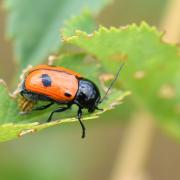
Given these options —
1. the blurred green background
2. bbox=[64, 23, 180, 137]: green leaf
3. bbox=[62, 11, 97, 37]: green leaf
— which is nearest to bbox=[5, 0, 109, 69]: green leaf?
bbox=[62, 11, 97, 37]: green leaf

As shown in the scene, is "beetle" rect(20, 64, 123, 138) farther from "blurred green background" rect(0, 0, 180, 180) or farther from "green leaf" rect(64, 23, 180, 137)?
"blurred green background" rect(0, 0, 180, 180)

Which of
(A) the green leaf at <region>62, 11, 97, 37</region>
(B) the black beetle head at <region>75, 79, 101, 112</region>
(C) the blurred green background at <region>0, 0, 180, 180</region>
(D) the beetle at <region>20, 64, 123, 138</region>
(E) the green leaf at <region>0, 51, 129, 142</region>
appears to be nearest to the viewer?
(E) the green leaf at <region>0, 51, 129, 142</region>

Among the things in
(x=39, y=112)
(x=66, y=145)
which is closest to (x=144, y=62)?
(x=39, y=112)

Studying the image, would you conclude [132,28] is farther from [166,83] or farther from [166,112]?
[166,112]

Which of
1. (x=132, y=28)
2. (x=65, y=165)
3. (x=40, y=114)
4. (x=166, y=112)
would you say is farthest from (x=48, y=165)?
(x=132, y=28)

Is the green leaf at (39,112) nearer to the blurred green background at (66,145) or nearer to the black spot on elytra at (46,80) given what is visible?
the black spot on elytra at (46,80)

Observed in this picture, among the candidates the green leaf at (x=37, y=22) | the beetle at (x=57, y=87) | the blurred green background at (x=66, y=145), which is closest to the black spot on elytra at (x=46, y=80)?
the beetle at (x=57, y=87)

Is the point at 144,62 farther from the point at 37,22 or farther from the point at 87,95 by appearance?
the point at 37,22
